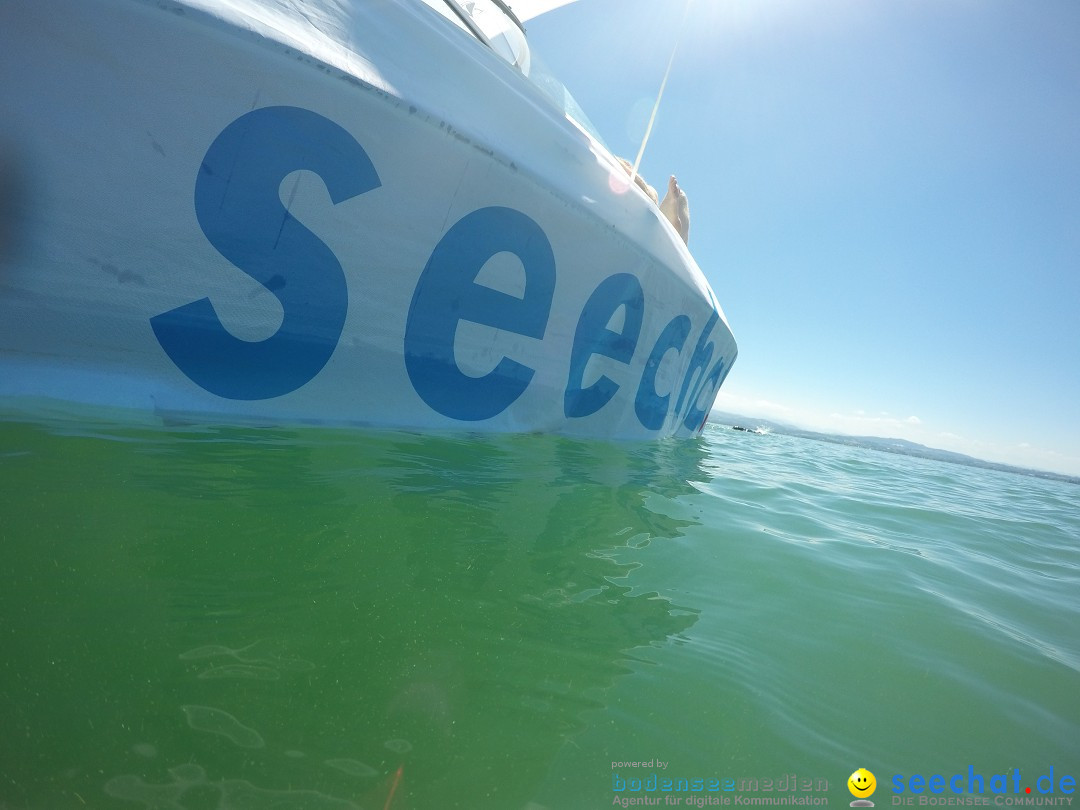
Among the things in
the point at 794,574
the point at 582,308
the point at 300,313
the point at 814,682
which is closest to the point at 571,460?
the point at 582,308

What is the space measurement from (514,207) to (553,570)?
68.6 inches

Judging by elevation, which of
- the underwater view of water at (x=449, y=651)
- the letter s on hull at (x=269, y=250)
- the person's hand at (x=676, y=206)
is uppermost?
the person's hand at (x=676, y=206)

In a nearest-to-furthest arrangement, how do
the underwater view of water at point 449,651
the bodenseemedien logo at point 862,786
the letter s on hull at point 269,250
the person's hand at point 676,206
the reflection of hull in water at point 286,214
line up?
the underwater view of water at point 449,651, the bodenseemedien logo at point 862,786, the reflection of hull in water at point 286,214, the letter s on hull at point 269,250, the person's hand at point 676,206

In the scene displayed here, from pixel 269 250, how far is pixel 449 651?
5.45 ft

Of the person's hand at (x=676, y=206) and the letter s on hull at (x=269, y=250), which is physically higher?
the person's hand at (x=676, y=206)

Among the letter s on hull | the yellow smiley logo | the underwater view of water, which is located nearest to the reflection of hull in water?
→ the letter s on hull

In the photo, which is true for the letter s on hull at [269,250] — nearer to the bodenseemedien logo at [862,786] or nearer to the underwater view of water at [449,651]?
the underwater view of water at [449,651]

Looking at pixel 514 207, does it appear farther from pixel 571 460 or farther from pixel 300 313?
pixel 571 460

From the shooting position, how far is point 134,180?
158 cm

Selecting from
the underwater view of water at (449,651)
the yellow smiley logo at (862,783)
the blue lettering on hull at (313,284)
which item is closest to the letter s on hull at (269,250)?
the blue lettering on hull at (313,284)

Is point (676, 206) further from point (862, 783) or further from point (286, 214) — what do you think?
point (862, 783)

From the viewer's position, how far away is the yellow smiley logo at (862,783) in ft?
2.60

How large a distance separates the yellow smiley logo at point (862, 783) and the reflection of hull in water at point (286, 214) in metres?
2.06

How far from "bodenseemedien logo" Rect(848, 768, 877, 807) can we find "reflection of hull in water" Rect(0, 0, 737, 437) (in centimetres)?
206
